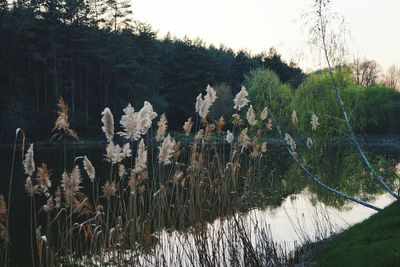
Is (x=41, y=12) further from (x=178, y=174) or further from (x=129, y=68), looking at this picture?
(x=178, y=174)

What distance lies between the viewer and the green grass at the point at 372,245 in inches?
183

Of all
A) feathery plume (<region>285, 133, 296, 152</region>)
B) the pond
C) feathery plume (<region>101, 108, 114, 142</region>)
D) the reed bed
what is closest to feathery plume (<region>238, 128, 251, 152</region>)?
the reed bed

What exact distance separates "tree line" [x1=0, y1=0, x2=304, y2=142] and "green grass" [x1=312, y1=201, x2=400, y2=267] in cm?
3188

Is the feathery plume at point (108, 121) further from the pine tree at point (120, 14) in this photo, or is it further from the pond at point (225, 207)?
the pine tree at point (120, 14)

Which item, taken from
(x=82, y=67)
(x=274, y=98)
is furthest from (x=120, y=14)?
(x=274, y=98)

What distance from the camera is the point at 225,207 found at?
5.86 m

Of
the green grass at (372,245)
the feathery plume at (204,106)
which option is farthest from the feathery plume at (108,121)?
the green grass at (372,245)

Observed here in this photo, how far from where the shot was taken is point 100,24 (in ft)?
151

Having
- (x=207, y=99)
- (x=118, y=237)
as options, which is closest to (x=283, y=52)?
(x=207, y=99)

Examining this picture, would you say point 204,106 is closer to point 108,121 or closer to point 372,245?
point 108,121

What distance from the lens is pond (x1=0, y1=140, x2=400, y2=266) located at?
533 cm

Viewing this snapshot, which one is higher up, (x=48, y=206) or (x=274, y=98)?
(x=274, y=98)

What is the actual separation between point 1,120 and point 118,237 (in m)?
32.8

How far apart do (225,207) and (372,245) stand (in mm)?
1843
